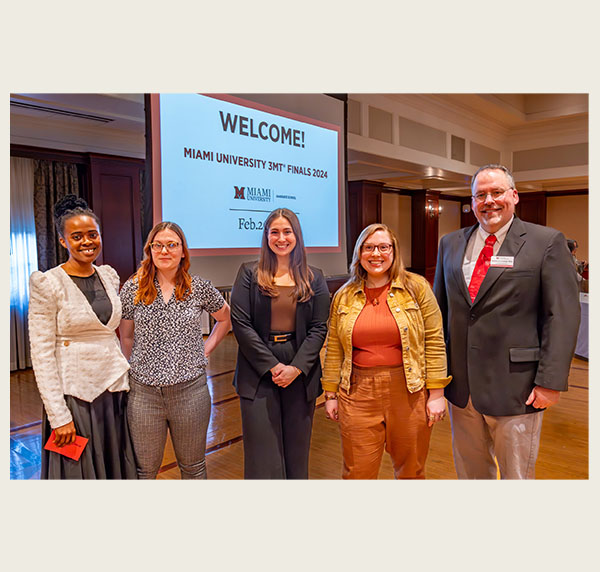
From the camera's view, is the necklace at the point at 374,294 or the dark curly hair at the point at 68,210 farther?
the necklace at the point at 374,294

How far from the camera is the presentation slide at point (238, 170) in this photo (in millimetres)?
2604

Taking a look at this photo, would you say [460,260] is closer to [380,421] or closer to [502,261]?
[502,261]

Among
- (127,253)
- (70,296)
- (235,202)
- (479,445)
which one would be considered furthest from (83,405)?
(127,253)

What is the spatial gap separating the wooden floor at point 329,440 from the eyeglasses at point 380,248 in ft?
4.95

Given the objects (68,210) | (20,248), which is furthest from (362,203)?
(68,210)

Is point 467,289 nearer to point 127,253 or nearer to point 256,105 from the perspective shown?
point 256,105

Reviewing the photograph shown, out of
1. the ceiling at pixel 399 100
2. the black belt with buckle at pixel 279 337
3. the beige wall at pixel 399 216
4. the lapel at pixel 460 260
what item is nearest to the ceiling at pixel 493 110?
the ceiling at pixel 399 100

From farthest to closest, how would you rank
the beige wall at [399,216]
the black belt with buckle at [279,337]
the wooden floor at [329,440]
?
1. the beige wall at [399,216]
2. the wooden floor at [329,440]
3. the black belt with buckle at [279,337]

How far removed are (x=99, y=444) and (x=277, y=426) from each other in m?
0.74

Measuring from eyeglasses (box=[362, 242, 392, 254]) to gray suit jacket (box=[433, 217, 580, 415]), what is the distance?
0.31m

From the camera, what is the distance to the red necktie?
202cm

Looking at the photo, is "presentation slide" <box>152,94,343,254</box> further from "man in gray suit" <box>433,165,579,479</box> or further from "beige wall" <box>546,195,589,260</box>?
"beige wall" <box>546,195,589,260</box>

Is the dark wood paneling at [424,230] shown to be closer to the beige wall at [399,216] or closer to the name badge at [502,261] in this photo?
the beige wall at [399,216]

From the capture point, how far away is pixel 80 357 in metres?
1.87
